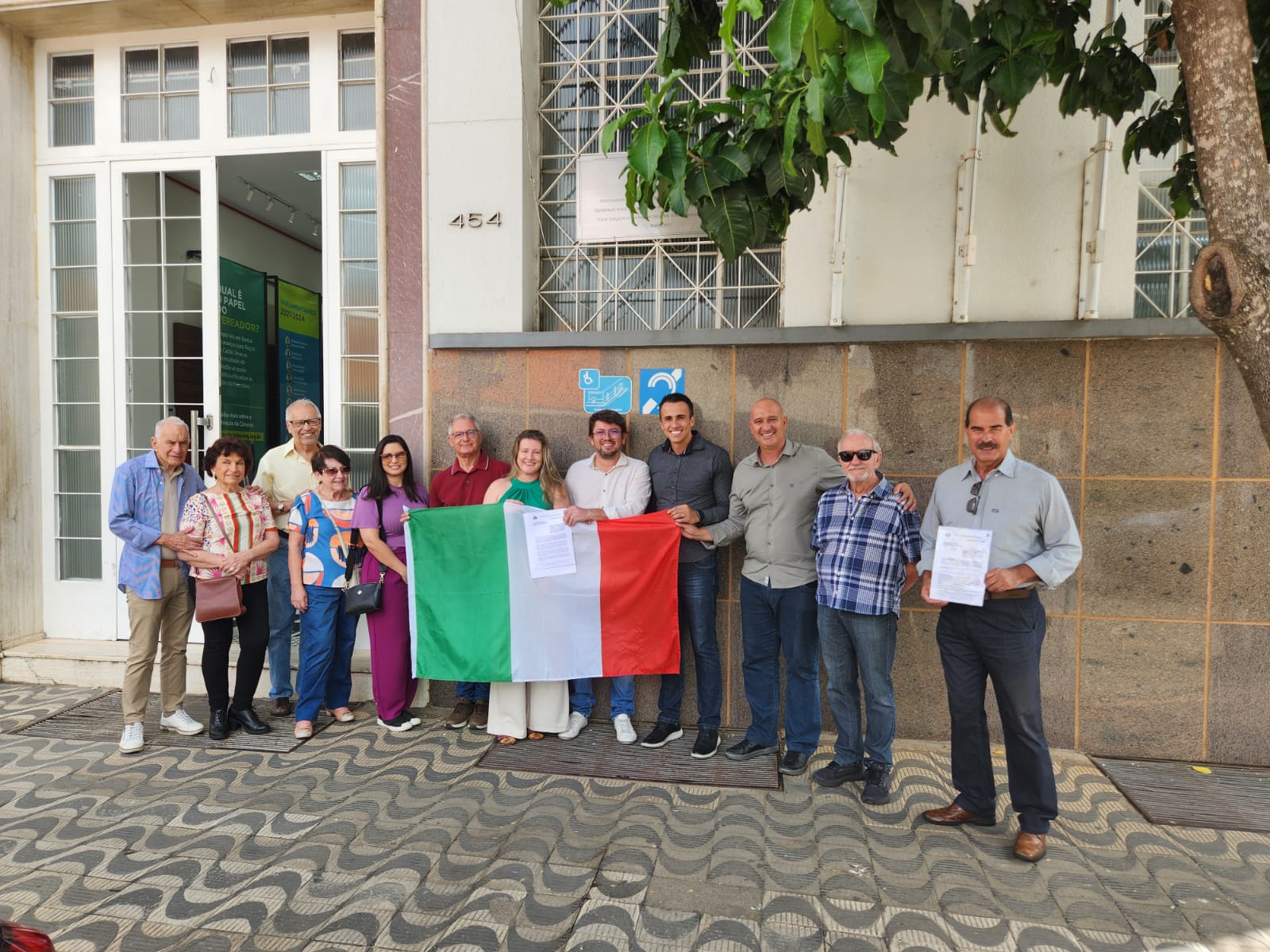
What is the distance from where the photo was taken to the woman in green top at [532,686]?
15.3ft

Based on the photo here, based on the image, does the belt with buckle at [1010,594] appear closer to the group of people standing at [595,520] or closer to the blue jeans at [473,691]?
the group of people standing at [595,520]

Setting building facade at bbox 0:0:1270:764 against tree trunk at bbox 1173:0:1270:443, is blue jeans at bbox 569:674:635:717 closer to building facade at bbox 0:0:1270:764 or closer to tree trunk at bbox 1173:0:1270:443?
building facade at bbox 0:0:1270:764

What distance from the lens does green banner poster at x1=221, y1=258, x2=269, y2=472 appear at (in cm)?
602

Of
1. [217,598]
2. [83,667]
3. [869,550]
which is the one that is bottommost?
[83,667]

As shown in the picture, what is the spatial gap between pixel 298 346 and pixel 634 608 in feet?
15.5

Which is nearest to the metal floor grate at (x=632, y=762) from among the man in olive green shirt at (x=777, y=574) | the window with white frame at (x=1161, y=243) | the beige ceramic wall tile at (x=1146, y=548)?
the man in olive green shirt at (x=777, y=574)

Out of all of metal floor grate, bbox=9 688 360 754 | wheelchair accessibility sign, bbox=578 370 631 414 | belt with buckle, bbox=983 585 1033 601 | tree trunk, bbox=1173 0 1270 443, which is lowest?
metal floor grate, bbox=9 688 360 754

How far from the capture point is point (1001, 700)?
3516 mm

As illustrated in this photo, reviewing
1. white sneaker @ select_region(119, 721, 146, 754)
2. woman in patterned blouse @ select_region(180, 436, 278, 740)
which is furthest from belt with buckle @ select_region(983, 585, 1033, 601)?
white sneaker @ select_region(119, 721, 146, 754)

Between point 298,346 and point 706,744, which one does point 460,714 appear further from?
point 298,346

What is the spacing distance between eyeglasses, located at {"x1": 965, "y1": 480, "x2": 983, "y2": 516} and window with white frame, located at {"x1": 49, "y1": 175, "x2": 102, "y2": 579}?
255 inches

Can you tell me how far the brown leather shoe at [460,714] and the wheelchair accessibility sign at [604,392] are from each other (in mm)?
2147

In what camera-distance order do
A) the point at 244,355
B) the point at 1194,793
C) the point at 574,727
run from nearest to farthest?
the point at 1194,793, the point at 574,727, the point at 244,355

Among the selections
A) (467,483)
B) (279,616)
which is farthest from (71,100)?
(467,483)
